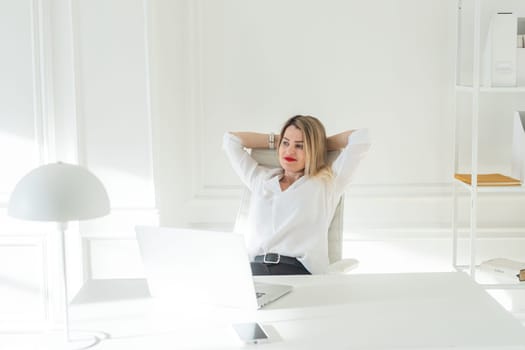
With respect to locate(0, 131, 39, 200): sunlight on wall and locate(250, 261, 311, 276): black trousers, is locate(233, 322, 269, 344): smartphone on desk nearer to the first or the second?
locate(250, 261, 311, 276): black trousers

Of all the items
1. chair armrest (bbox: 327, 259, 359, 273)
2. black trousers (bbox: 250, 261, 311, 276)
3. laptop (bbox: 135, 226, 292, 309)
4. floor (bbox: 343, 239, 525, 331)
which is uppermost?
laptop (bbox: 135, 226, 292, 309)

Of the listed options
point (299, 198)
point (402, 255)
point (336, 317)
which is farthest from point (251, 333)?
point (402, 255)

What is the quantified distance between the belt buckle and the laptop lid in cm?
91

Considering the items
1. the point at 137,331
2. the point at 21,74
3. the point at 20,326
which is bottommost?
the point at 20,326

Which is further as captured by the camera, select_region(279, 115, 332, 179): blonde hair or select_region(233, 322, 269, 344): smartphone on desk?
select_region(279, 115, 332, 179): blonde hair

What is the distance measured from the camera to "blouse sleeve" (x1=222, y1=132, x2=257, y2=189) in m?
3.49

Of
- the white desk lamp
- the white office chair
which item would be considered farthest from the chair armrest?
the white desk lamp

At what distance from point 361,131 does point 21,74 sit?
1.52 metres

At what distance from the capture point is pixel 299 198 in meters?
3.35

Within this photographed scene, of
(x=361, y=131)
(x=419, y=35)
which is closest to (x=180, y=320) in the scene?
(x=361, y=131)

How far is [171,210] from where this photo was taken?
151 inches

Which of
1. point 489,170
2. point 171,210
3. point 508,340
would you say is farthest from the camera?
point 489,170

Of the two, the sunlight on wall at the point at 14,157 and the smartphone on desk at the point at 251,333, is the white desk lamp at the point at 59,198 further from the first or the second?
the sunlight on wall at the point at 14,157

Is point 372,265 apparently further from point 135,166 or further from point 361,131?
point 135,166
